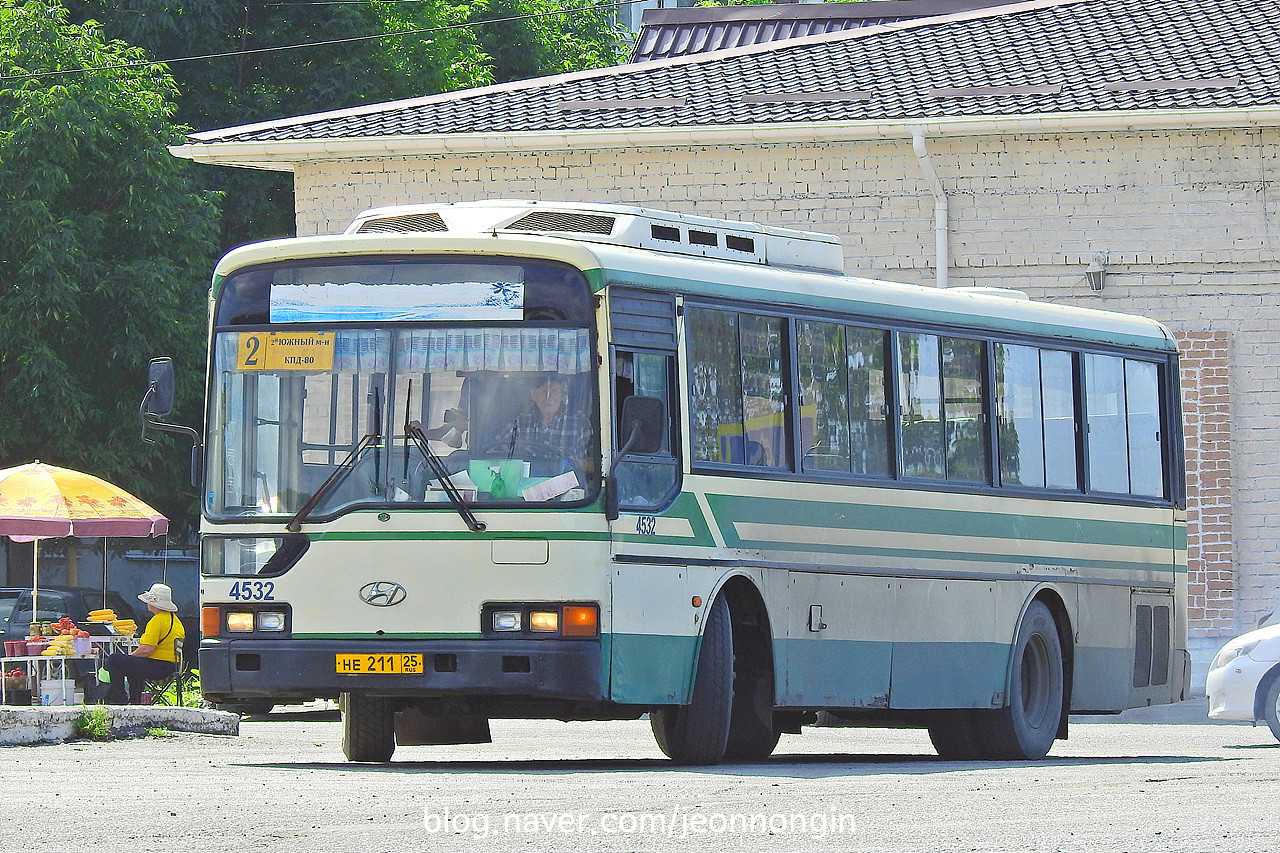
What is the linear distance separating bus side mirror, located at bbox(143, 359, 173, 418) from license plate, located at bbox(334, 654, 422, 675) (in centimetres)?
161

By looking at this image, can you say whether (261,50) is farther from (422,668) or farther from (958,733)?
(422,668)

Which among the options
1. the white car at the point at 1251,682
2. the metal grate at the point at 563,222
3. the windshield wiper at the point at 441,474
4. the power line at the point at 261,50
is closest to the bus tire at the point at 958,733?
the white car at the point at 1251,682

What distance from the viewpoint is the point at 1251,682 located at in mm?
17578

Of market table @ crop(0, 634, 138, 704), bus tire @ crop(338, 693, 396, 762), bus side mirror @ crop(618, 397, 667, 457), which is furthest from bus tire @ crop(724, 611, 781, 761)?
market table @ crop(0, 634, 138, 704)

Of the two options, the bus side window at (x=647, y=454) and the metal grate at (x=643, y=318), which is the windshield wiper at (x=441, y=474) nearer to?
the bus side window at (x=647, y=454)

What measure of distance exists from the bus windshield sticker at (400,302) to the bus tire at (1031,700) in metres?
4.60

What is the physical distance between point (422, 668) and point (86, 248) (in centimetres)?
→ 2011

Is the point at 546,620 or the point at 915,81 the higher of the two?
the point at 915,81

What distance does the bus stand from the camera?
1254 centimetres

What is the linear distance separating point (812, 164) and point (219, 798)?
48.4 ft

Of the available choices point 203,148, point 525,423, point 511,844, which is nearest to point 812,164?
point 203,148

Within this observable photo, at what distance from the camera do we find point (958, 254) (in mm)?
24391

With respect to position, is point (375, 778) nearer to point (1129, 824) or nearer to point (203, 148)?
point (1129, 824)

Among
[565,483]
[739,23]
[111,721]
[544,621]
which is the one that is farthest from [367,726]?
[739,23]
